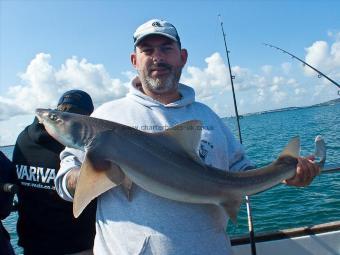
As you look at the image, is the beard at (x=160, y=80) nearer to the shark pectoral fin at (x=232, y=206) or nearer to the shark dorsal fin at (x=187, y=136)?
the shark dorsal fin at (x=187, y=136)

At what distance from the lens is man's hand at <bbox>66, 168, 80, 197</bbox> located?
103 inches

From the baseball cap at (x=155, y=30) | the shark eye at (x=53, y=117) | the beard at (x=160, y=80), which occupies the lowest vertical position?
the shark eye at (x=53, y=117)

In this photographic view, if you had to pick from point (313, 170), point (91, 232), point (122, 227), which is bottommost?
point (91, 232)

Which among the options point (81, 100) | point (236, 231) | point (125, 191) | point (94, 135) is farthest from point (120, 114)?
point (236, 231)

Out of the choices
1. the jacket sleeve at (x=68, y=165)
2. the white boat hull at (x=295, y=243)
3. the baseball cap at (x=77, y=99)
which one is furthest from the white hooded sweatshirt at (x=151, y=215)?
the white boat hull at (x=295, y=243)

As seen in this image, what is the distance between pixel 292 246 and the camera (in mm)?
4926

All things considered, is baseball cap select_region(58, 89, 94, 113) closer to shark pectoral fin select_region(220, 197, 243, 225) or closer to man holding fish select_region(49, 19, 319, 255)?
man holding fish select_region(49, 19, 319, 255)

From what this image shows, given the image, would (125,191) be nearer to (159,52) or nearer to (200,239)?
(200,239)

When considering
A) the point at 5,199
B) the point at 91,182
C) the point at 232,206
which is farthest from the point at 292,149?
the point at 5,199

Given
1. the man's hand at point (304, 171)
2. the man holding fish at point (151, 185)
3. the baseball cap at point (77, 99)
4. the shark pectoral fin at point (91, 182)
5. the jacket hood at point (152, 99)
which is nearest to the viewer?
the shark pectoral fin at point (91, 182)

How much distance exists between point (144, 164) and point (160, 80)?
911mm

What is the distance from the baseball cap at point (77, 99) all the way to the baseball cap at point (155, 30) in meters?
1.17

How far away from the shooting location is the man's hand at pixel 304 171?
9.79 ft

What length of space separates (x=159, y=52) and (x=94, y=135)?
3.46ft
